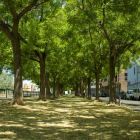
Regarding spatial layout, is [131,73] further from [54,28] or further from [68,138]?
[68,138]

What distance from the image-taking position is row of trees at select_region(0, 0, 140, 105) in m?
15.7

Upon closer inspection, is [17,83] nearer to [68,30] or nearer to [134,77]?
[68,30]

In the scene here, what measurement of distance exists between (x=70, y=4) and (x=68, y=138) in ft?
54.3

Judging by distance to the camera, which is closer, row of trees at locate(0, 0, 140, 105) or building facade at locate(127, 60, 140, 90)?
row of trees at locate(0, 0, 140, 105)

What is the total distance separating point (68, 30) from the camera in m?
21.5

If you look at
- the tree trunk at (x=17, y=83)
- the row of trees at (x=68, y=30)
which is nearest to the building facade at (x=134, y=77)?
the row of trees at (x=68, y=30)

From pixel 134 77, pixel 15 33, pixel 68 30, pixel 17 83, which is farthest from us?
pixel 134 77

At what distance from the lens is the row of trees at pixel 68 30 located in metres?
15.7

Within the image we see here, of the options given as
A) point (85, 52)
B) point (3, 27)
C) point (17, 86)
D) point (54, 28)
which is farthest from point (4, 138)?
point (85, 52)

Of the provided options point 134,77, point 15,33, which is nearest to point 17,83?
point 15,33

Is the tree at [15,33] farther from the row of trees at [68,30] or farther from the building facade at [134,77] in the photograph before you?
the building facade at [134,77]

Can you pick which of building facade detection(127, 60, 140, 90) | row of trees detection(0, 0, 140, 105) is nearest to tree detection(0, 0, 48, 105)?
row of trees detection(0, 0, 140, 105)

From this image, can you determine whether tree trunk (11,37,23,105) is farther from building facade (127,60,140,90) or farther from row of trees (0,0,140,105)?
building facade (127,60,140,90)

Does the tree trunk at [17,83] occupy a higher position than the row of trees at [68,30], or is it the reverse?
the row of trees at [68,30]
